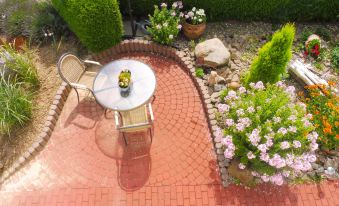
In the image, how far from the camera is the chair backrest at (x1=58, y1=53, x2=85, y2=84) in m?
6.29

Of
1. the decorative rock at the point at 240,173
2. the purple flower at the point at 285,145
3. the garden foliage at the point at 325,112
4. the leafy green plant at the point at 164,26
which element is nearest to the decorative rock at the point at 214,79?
the leafy green plant at the point at 164,26

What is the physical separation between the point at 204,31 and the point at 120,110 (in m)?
3.68

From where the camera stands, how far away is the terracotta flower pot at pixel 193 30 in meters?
7.66

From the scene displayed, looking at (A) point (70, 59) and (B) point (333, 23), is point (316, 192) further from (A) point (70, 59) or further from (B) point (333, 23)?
→ (A) point (70, 59)

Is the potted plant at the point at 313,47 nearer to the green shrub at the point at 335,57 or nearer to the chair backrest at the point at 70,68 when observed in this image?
the green shrub at the point at 335,57

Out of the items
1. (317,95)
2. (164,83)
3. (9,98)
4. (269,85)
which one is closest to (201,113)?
(164,83)

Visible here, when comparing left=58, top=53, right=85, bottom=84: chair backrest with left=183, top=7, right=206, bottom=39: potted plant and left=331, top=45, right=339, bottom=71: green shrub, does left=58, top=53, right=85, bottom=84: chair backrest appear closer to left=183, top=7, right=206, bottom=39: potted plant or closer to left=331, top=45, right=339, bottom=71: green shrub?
left=183, top=7, right=206, bottom=39: potted plant

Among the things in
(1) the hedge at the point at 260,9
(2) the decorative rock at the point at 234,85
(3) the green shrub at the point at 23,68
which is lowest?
(3) the green shrub at the point at 23,68

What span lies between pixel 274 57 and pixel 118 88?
3.11 m

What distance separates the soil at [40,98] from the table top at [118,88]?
1490 mm

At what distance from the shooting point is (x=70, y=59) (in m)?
6.54

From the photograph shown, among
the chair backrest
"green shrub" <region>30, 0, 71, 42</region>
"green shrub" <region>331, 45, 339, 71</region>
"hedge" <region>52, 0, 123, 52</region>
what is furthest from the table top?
"green shrub" <region>331, 45, 339, 71</region>

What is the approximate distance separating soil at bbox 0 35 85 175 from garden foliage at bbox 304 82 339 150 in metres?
5.61

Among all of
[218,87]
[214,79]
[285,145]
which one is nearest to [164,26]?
[214,79]
